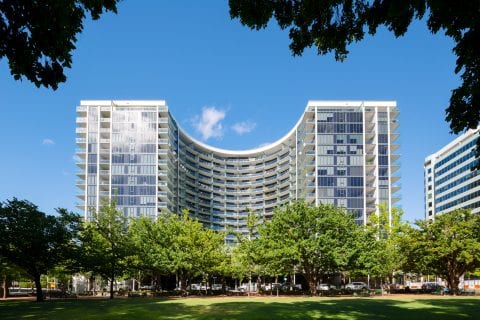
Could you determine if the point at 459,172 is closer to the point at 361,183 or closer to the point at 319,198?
the point at 361,183

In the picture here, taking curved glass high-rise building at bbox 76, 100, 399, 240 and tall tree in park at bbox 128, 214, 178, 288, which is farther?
curved glass high-rise building at bbox 76, 100, 399, 240

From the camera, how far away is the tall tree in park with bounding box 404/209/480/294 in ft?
204

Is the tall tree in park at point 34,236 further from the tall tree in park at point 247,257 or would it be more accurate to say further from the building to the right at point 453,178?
the building to the right at point 453,178

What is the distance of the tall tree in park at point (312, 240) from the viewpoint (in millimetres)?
61000

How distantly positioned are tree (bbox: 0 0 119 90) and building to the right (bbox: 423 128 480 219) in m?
134

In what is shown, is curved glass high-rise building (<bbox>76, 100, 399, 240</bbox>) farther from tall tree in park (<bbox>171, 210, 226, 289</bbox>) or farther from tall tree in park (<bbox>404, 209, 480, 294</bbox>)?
tall tree in park (<bbox>404, 209, 480, 294</bbox>)

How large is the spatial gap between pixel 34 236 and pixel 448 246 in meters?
52.9

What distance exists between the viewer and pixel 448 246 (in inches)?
2475

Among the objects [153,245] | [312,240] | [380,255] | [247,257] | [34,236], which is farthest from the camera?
[247,257]

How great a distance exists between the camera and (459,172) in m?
155

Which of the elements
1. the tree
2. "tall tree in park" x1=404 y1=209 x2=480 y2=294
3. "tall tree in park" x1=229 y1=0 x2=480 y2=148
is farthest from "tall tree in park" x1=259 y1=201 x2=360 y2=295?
the tree

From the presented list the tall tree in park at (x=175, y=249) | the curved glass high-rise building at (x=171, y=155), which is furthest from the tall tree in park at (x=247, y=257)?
the curved glass high-rise building at (x=171, y=155)

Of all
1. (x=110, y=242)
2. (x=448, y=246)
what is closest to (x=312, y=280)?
(x=448, y=246)

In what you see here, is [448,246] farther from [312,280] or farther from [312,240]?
[312,280]
